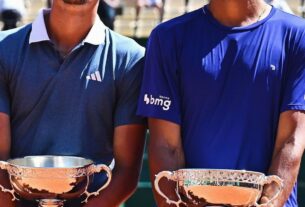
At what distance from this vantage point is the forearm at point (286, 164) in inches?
139

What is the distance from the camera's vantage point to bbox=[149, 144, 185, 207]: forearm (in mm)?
3590

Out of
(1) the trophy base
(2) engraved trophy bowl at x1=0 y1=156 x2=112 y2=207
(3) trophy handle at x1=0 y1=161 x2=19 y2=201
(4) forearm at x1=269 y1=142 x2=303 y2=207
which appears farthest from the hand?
(3) trophy handle at x1=0 y1=161 x2=19 y2=201

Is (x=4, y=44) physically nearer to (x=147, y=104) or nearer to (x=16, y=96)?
(x=16, y=96)

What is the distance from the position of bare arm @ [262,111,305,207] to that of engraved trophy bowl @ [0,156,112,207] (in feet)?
1.97

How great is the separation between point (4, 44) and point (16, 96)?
21 centimetres

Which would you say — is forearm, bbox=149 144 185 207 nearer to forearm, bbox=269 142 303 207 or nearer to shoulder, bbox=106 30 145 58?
forearm, bbox=269 142 303 207

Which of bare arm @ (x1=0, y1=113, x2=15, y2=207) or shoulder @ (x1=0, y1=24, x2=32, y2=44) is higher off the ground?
shoulder @ (x1=0, y1=24, x2=32, y2=44)

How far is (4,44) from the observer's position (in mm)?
3932

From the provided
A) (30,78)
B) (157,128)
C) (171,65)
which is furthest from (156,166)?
(30,78)

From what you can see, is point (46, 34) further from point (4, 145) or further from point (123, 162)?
point (123, 162)

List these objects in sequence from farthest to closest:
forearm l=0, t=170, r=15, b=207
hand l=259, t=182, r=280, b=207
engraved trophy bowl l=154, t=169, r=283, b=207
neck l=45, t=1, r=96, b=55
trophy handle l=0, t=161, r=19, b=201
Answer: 1. neck l=45, t=1, r=96, b=55
2. forearm l=0, t=170, r=15, b=207
3. trophy handle l=0, t=161, r=19, b=201
4. hand l=259, t=182, r=280, b=207
5. engraved trophy bowl l=154, t=169, r=283, b=207

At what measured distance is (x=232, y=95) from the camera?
3596 millimetres

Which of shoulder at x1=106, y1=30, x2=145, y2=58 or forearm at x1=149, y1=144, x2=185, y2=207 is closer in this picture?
forearm at x1=149, y1=144, x2=185, y2=207

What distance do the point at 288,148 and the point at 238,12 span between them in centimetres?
53
